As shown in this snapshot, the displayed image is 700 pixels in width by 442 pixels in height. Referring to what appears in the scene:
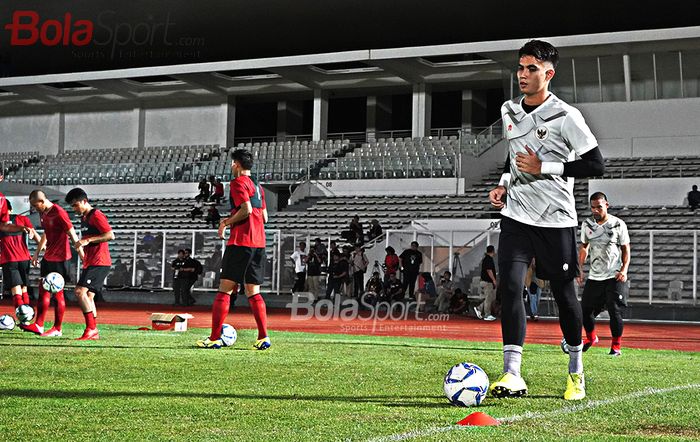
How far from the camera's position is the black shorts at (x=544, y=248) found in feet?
21.6

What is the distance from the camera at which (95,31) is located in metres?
45.9

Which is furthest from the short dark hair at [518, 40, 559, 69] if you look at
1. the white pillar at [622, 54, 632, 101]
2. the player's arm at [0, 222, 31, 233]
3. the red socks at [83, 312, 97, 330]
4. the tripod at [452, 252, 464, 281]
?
the white pillar at [622, 54, 632, 101]

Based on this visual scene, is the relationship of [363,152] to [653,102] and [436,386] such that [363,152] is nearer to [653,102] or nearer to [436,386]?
[653,102]

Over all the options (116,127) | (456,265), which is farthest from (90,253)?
(116,127)

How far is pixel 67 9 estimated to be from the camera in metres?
44.9

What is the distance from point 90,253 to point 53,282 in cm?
69

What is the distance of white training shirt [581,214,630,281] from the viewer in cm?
1144

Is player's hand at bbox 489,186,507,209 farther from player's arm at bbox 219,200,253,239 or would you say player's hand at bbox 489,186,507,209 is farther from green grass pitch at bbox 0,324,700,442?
player's arm at bbox 219,200,253,239

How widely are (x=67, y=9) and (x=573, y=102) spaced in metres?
23.3

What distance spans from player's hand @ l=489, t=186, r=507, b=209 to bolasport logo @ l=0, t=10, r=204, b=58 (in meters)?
39.3

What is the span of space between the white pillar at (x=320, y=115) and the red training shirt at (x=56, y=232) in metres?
32.1

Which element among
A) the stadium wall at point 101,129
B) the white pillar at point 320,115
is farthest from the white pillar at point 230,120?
the stadium wall at point 101,129

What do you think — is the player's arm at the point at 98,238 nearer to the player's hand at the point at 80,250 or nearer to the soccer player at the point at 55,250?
the player's hand at the point at 80,250

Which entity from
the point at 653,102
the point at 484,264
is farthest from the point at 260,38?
the point at 484,264
